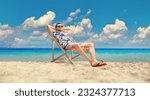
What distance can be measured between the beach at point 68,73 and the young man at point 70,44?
15cm

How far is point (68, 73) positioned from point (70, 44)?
924 mm

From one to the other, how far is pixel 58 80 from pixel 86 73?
57 cm

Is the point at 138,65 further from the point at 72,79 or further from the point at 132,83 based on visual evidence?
the point at 72,79

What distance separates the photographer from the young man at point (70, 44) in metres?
6.34

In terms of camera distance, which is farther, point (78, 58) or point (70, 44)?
point (78, 58)

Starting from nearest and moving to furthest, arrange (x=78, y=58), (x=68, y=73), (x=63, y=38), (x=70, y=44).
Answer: (x=68, y=73), (x=70, y=44), (x=63, y=38), (x=78, y=58)

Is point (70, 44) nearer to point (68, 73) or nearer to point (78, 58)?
point (68, 73)

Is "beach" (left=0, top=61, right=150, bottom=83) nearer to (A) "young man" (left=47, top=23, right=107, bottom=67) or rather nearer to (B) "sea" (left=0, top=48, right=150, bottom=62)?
(A) "young man" (left=47, top=23, right=107, bottom=67)

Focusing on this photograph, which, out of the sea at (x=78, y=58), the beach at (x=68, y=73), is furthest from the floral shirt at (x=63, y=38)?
the sea at (x=78, y=58)

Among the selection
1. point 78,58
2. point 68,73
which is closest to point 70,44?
point 68,73

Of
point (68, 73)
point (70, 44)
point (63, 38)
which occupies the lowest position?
point (68, 73)

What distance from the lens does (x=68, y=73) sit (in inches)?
228

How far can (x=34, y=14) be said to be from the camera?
18391mm

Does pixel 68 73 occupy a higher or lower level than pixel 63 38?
lower
